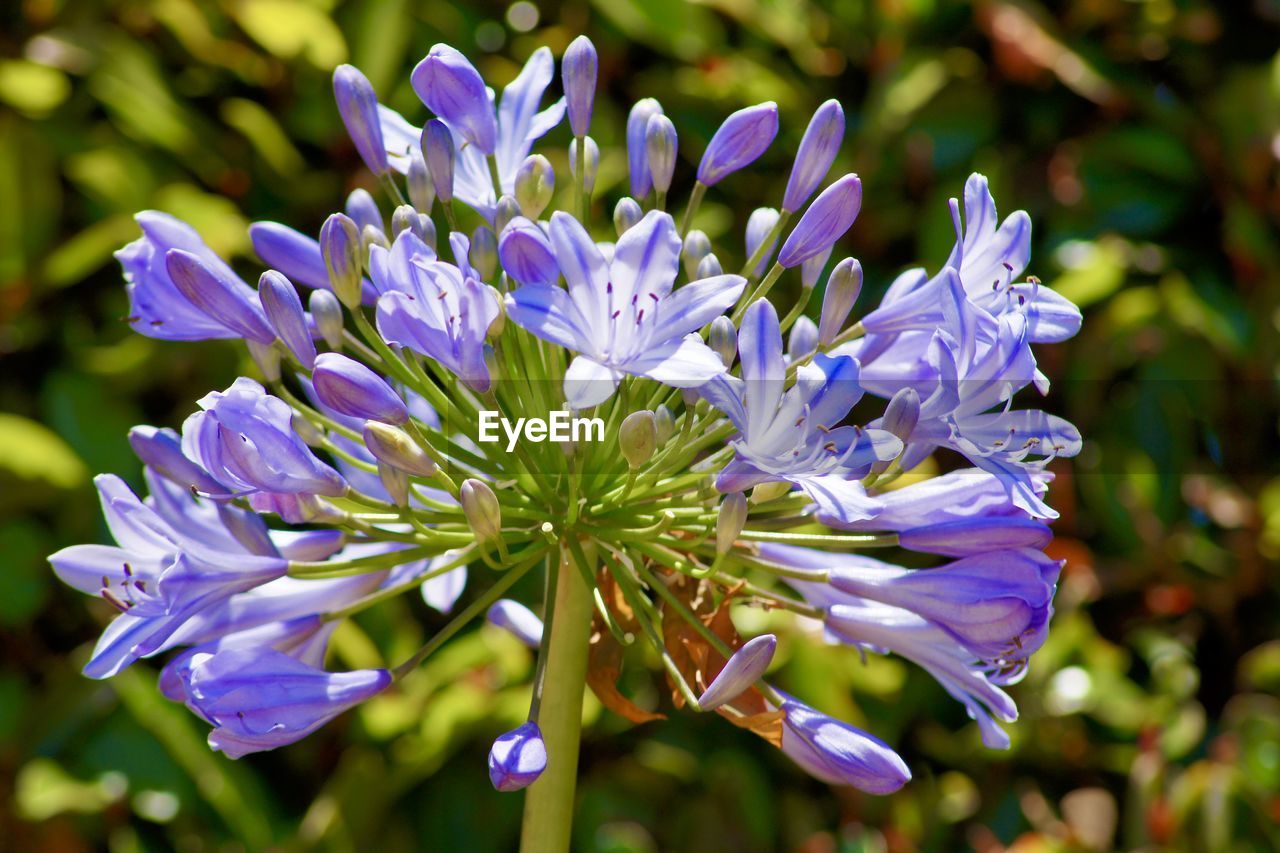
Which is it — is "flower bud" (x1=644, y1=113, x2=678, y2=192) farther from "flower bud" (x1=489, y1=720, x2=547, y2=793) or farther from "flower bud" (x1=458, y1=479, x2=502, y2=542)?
"flower bud" (x1=489, y1=720, x2=547, y2=793)

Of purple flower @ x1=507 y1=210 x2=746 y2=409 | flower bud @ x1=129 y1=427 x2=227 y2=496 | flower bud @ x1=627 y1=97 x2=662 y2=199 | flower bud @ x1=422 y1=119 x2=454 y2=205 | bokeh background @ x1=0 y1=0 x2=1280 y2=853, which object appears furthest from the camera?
bokeh background @ x1=0 y1=0 x2=1280 y2=853

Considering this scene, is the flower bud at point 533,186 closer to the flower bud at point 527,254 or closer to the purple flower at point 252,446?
the flower bud at point 527,254

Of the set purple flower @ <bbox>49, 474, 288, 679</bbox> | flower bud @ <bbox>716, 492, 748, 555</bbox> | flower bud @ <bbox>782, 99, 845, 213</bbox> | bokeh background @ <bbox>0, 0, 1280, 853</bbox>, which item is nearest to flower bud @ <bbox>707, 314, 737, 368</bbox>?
flower bud @ <bbox>716, 492, 748, 555</bbox>

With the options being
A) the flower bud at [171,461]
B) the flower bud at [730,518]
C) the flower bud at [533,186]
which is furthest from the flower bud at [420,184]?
the flower bud at [730,518]

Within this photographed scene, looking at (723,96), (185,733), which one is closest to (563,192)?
(723,96)

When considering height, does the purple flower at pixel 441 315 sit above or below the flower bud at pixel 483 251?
above

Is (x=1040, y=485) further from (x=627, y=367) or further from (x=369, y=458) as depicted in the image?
(x=369, y=458)
